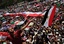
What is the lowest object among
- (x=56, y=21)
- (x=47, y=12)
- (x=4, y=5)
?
(x=4, y=5)

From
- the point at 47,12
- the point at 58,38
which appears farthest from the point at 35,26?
the point at 58,38

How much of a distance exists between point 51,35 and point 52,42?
0.58 metres

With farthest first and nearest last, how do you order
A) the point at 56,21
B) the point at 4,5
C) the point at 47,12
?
the point at 4,5 → the point at 56,21 → the point at 47,12

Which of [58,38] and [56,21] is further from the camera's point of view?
[56,21]

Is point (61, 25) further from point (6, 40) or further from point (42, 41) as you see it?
point (6, 40)

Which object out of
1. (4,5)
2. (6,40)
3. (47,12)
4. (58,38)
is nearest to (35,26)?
(47,12)

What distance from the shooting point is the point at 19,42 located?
27.7 ft

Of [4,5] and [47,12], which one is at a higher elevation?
[47,12]

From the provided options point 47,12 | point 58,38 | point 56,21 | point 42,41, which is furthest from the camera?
point 56,21

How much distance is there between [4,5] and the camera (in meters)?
31.0

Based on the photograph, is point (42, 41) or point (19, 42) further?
Result: point (42, 41)

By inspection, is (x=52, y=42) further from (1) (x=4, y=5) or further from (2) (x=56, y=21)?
(1) (x=4, y=5)

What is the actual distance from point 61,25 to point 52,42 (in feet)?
7.04

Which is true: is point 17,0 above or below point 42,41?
below
